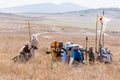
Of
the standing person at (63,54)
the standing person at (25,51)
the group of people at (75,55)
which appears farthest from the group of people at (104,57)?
the standing person at (25,51)

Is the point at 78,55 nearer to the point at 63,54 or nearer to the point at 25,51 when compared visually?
the point at 63,54

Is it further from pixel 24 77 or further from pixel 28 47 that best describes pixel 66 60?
Answer: pixel 24 77

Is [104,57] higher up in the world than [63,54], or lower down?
lower down

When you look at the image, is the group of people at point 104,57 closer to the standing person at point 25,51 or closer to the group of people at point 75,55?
the group of people at point 75,55

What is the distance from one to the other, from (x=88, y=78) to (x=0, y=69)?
2456 mm

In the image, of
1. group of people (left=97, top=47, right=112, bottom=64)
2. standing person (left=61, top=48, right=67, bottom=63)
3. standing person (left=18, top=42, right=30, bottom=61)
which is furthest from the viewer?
group of people (left=97, top=47, right=112, bottom=64)

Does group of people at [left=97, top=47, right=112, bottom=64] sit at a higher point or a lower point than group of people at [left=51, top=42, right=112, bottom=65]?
lower

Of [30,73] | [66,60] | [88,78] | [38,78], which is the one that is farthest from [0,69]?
[66,60]

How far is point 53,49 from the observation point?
579 inches

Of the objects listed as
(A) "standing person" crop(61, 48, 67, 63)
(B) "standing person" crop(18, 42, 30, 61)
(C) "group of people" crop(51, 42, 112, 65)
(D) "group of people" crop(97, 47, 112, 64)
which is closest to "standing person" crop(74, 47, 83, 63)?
(C) "group of people" crop(51, 42, 112, 65)

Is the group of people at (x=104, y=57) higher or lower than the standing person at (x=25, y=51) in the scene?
lower

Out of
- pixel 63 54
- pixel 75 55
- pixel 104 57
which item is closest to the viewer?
pixel 75 55

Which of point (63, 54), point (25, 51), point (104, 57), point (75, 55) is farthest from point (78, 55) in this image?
point (25, 51)

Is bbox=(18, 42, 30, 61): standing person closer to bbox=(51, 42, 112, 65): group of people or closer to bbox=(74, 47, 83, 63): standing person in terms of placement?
bbox=(51, 42, 112, 65): group of people
